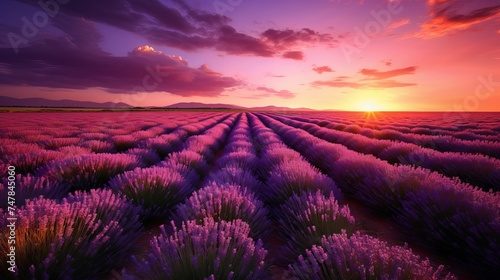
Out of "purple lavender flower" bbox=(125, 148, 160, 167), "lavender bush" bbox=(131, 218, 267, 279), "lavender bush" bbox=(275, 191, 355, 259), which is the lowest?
"purple lavender flower" bbox=(125, 148, 160, 167)

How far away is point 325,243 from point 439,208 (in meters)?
1.67

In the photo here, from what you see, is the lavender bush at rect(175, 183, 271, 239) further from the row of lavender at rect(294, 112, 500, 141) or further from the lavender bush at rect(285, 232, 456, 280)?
the row of lavender at rect(294, 112, 500, 141)

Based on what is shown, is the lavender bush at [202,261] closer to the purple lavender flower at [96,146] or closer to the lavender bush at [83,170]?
the lavender bush at [83,170]

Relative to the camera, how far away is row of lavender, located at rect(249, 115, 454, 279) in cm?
120

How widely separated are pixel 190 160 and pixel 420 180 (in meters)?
3.59

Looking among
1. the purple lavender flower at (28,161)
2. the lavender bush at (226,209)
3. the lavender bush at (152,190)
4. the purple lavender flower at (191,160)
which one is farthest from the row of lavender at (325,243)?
the purple lavender flower at (28,161)

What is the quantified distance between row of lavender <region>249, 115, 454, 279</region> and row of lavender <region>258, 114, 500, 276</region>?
18.2 inches

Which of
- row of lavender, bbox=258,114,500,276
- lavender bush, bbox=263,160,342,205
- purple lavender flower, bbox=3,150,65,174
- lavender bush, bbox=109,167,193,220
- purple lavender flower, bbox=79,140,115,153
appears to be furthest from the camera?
purple lavender flower, bbox=79,140,115,153

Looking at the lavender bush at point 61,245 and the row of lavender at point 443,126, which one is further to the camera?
the row of lavender at point 443,126

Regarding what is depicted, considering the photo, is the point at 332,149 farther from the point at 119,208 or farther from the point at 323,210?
the point at 119,208

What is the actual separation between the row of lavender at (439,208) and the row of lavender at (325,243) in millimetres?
462

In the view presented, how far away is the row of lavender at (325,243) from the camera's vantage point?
1.20m

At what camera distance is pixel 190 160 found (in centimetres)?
461

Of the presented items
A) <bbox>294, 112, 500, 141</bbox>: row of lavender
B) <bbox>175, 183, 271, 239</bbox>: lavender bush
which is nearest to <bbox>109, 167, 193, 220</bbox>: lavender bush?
<bbox>175, 183, 271, 239</bbox>: lavender bush
